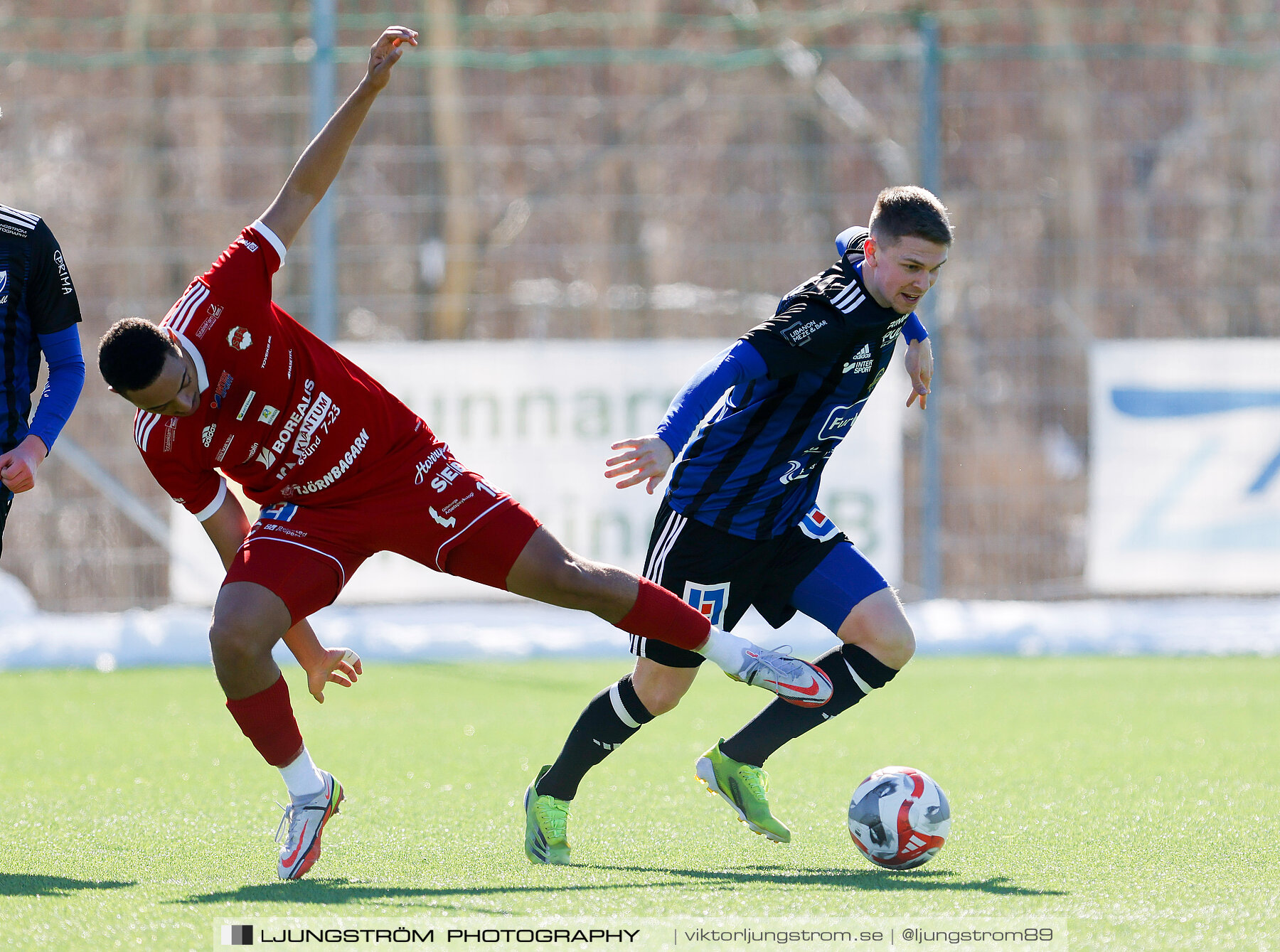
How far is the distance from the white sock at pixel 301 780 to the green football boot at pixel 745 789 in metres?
1.09

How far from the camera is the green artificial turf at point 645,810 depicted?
3.54 meters

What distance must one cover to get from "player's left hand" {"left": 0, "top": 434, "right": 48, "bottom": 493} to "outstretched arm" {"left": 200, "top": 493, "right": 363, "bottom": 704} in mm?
478

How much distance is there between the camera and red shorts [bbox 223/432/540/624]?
4.20m

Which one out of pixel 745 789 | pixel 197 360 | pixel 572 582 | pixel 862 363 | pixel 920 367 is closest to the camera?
pixel 197 360

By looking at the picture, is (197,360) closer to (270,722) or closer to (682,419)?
(270,722)

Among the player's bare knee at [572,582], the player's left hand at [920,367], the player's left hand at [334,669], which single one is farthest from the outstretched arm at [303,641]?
the player's left hand at [920,367]

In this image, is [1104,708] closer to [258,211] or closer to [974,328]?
[974,328]

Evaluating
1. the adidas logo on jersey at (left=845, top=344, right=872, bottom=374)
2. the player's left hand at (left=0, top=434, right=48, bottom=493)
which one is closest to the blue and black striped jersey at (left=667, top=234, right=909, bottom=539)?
the adidas logo on jersey at (left=845, top=344, right=872, bottom=374)

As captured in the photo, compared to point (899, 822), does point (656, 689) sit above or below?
above

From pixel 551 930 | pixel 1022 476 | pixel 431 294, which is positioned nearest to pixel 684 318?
pixel 431 294

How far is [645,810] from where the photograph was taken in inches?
195

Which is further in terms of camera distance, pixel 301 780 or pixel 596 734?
pixel 596 734

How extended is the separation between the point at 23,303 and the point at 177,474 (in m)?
0.78

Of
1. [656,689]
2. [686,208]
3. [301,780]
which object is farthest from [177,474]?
[686,208]
